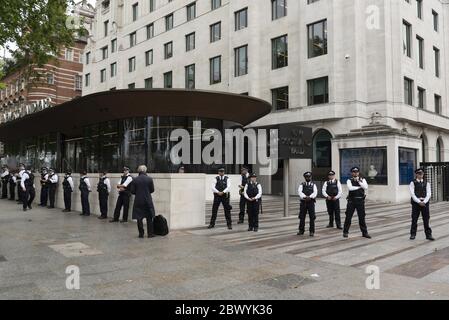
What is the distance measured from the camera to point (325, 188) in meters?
13.3

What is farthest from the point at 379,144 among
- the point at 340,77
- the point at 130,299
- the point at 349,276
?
the point at 130,299

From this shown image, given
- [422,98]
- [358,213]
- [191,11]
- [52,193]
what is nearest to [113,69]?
[191,11]

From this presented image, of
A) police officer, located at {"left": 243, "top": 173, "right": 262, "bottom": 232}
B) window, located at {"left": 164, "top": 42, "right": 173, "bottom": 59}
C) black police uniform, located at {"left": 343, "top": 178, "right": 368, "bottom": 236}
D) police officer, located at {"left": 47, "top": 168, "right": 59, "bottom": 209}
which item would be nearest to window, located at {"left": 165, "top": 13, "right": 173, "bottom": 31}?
window, located at {"left": 164, "top": 42, "right": 173, "bottom": 59}


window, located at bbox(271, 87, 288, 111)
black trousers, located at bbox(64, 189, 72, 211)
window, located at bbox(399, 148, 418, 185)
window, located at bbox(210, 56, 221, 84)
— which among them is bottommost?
black trousers, located at bbox(64, 189, 72, 211)

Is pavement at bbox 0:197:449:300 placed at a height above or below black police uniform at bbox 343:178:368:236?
below

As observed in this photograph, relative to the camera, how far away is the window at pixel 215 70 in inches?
1398

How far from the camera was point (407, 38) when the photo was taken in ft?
97.7

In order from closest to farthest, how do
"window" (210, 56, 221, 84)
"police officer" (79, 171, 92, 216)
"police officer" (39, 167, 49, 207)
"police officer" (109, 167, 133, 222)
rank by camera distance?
1. "police officer" (109, 167, 133, 222)
2. "police officer" (79, 171, 92, 216)
3. "police officer" (39, 167, 49, 207)
4. "window" (210, 56, 221, 84)

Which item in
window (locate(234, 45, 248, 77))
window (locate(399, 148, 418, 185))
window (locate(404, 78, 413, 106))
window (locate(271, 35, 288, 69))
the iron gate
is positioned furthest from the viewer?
window (locate(234, 45, 248, 77))

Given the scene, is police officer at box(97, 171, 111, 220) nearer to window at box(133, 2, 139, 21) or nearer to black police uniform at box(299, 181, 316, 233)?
black police uniform at box(299, 181, 316, 233)

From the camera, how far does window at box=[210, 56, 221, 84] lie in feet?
116

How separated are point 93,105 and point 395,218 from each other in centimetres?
1521

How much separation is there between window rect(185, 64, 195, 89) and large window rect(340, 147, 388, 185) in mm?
17674
